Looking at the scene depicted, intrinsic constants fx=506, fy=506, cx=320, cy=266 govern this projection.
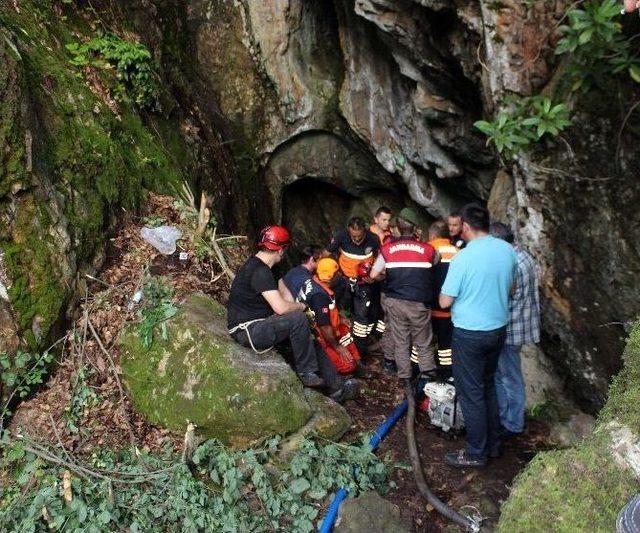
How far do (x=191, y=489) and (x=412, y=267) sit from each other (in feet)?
10.3

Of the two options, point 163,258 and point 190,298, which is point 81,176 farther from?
point 190,298

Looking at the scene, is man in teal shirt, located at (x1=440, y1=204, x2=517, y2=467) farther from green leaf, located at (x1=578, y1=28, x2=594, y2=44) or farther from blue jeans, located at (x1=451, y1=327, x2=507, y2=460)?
green leaf, located at (x1=578, y1=28, x2=594, y2=44)

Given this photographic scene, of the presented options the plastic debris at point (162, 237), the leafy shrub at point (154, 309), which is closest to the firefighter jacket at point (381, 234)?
the plastic debris at point (162, 237)

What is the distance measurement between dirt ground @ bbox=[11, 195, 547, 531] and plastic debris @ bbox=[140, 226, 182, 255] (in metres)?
0.09

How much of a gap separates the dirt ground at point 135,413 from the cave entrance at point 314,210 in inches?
296

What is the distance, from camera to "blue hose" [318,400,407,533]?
3.99 meters

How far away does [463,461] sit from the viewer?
4.72 metres

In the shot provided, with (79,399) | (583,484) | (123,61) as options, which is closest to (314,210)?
(123,61)

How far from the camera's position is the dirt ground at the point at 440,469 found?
4254 mm

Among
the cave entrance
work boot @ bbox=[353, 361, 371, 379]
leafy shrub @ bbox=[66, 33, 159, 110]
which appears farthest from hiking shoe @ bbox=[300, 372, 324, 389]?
the cave entrance

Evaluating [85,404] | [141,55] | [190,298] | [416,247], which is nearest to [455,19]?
[416,247]

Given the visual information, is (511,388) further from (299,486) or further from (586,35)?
(586,35)

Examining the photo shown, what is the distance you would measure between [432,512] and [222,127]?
A: 30.7 feet

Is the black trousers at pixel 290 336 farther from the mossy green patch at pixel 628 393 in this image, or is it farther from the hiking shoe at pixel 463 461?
the mossy green patch at pixel 628 393
